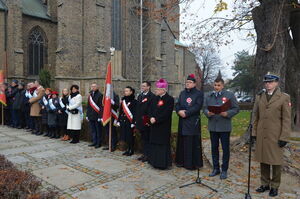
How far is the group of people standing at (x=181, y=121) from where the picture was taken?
174 inches

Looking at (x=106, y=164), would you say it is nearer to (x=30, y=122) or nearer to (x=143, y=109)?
(x=143, y=109)

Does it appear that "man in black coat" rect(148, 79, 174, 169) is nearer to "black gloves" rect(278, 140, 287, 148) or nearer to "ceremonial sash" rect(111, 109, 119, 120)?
"ceremonial sash" rect(111, 109, 119, 120)

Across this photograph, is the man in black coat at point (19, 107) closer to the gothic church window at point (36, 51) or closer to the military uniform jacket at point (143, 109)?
the military uniform jacket at point (143, 109)

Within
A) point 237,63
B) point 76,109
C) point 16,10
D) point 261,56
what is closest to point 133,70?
point 16,10

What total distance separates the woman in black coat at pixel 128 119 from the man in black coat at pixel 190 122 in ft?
5.79

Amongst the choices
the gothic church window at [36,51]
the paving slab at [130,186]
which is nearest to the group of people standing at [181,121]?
the paving slab at [130,186]

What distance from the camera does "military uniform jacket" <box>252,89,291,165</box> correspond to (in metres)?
A: 4.30

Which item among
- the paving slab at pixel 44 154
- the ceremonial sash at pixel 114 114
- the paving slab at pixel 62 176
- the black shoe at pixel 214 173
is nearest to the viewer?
the paving slab at pixel 62 176

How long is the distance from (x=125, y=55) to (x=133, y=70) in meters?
1.98

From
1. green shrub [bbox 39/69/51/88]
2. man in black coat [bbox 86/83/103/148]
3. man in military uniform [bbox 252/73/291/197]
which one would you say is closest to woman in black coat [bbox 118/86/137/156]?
man in black coat [bbox 86/83/103/148]

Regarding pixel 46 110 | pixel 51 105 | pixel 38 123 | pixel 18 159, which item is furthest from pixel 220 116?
pixel 38 123

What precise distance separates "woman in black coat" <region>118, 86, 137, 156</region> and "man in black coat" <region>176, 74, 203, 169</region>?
1.76m

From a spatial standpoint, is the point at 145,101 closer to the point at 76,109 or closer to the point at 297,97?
the point at 76,109

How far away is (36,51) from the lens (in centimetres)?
2517
